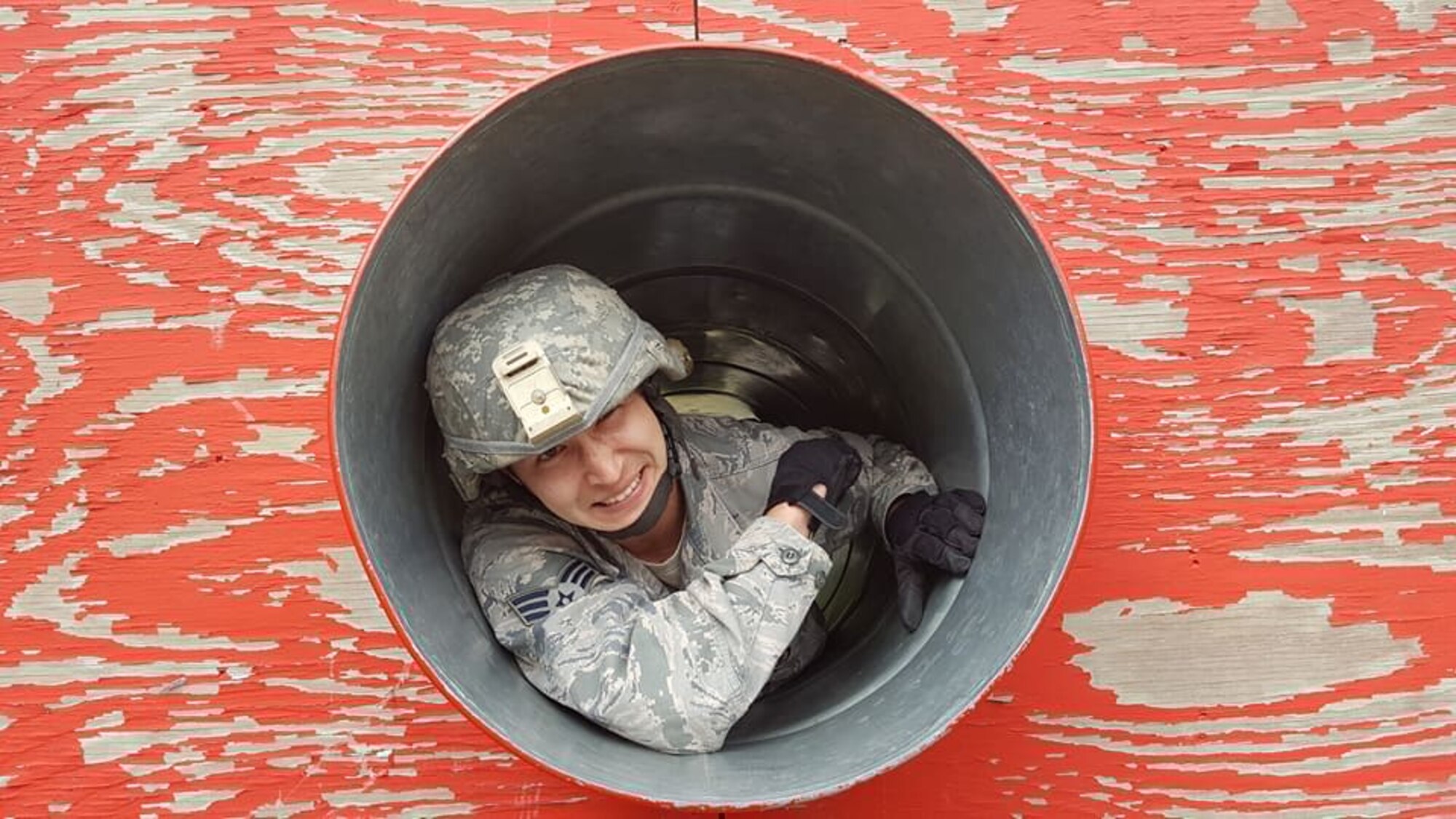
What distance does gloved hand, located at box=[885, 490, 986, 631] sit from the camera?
83cm

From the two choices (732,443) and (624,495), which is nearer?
(624,495)

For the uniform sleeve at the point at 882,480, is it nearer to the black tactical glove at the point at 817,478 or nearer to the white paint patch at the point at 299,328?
the black tactical glove at the point at 817,478

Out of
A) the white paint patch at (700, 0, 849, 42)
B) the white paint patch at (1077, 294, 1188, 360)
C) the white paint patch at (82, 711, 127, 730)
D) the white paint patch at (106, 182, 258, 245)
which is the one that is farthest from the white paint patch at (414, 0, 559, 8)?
the white paint patch at (82, 711, 127, 730)

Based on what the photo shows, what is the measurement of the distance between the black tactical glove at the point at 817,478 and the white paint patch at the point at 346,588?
32cm

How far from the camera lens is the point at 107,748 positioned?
0.92 metres

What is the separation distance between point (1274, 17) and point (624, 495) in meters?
0.67

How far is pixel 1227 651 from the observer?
0.93 meters

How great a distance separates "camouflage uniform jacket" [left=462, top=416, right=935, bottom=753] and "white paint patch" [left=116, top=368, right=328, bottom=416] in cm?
17

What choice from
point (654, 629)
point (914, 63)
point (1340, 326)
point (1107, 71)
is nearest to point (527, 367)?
point (654, 629)

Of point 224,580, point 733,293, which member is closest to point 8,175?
point 224,580

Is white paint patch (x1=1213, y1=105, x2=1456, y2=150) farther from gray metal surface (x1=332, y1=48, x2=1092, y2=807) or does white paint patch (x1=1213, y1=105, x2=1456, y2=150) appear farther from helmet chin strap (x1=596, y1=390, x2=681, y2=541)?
helmet chin strap (x1=596, y1=390, x2=681, y2=541)

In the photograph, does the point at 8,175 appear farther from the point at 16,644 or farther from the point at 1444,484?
the point at 1444,484

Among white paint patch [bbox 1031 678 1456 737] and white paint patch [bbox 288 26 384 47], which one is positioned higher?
white paint patch [bbox 288 26 384 47]

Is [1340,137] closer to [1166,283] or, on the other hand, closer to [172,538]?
[1166,283]
